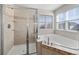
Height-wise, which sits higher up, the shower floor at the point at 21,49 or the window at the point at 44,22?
the window at the point at 44,22

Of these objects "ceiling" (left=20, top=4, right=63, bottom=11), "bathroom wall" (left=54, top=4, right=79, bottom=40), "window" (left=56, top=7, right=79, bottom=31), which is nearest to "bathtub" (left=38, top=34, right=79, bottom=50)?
"bathroom wall" (left=54, top=4, right=79, bottom=40)

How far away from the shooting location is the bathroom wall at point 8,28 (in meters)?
1.51

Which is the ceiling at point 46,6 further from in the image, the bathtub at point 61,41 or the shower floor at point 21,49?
the shower floor at point 21,49

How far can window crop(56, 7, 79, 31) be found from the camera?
60.4 inches

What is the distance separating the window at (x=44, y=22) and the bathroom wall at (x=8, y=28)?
1.41 feet

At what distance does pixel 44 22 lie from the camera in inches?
63.2

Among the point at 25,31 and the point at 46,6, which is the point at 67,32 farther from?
the point at 25,31

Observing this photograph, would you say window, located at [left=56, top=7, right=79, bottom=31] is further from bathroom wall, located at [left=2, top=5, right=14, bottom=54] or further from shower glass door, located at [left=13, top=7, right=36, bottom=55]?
bathroom wall, located at [left=2, top=5, right=14, bottom=54]

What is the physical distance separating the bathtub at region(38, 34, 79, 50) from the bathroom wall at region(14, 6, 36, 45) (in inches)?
8.2

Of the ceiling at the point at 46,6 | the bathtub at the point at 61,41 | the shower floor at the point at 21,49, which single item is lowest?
the shower floor at the point at 21,49

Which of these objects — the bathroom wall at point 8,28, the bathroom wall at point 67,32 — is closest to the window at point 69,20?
the bathroom wall at point 67,32
